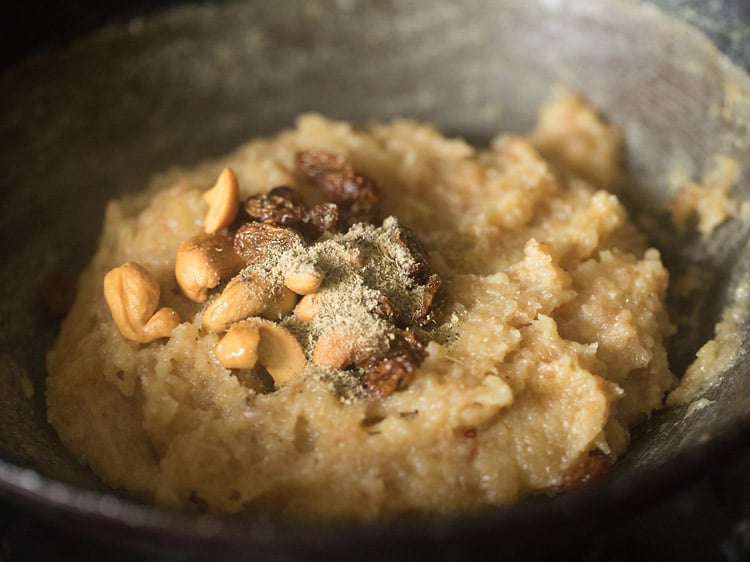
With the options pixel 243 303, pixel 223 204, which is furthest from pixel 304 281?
pixel 223 204

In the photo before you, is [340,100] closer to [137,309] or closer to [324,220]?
[324,220]

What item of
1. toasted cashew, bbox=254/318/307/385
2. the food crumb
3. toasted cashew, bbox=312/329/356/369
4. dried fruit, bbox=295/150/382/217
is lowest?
toasted cashew, bbox=254/318/307/385

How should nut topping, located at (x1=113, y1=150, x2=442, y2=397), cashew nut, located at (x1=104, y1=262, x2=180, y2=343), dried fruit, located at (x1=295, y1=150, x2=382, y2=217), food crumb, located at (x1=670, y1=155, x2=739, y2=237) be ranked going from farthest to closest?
food crumb, located at (x1=670, y1=155, x2=739, y2=237), dried fruit, located at (x1=295, y1=150, x2=382, y2=217), cashew nut, located at (x1=104, y1=262, x2=180, y2=343), nut topping, located at (x1=113, y1=150, x2=442, y2=397)

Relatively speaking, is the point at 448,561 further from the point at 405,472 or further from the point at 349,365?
the point at 349,365

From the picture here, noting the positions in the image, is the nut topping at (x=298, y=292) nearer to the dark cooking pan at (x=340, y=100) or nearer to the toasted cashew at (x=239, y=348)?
the toasted cashew at (x=239, y=348)

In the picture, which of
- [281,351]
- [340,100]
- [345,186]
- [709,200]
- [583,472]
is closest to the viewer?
[583,472]

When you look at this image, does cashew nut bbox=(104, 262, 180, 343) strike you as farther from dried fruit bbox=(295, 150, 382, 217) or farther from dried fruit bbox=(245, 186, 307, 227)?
dried fruit bbox=(295, 150, 382, 217)

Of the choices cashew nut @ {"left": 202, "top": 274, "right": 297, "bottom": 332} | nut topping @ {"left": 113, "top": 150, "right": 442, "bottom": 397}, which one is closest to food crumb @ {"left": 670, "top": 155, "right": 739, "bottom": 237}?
nut topping @ {"left": 113, "top": 150, "right": 442, "bottom": 397}

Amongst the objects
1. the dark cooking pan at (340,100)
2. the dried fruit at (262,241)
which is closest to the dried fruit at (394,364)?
the dried fruit at (262,241)
